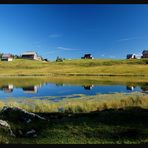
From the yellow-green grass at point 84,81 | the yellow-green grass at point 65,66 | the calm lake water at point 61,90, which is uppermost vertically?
the yellow-green grass at point 65,66

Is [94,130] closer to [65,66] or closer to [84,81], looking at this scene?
[84,81]

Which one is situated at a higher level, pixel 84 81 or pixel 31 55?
pixel 31 55

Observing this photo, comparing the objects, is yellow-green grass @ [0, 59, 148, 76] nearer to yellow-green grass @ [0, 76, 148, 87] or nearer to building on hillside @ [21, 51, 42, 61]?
building on hillside @ [21, 51, 42, 61]

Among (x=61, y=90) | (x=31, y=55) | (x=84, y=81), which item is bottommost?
(x=61, y=90)

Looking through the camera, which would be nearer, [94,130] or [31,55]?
[94,130]

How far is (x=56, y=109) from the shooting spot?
83.5ft

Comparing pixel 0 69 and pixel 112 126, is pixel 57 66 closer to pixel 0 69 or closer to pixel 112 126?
pixel 0 69

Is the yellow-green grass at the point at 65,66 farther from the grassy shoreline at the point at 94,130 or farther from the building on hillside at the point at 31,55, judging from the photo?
the grassy shoreline at the point at 94,130

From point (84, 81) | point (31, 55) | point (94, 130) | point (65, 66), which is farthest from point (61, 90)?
point (65, 66)

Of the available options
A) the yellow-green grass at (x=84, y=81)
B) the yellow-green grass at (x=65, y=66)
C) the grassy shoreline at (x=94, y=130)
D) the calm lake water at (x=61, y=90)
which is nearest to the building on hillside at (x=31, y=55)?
the yellow-green grass at (x=65, y=66)

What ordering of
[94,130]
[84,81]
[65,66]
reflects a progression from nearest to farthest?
[94,130] → [84,81] → [65,66]

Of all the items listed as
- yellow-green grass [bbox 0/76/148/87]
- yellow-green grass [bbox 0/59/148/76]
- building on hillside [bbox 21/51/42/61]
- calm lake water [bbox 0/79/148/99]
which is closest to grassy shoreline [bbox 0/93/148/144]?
calm lake water [bbox 0/79/148/99]
